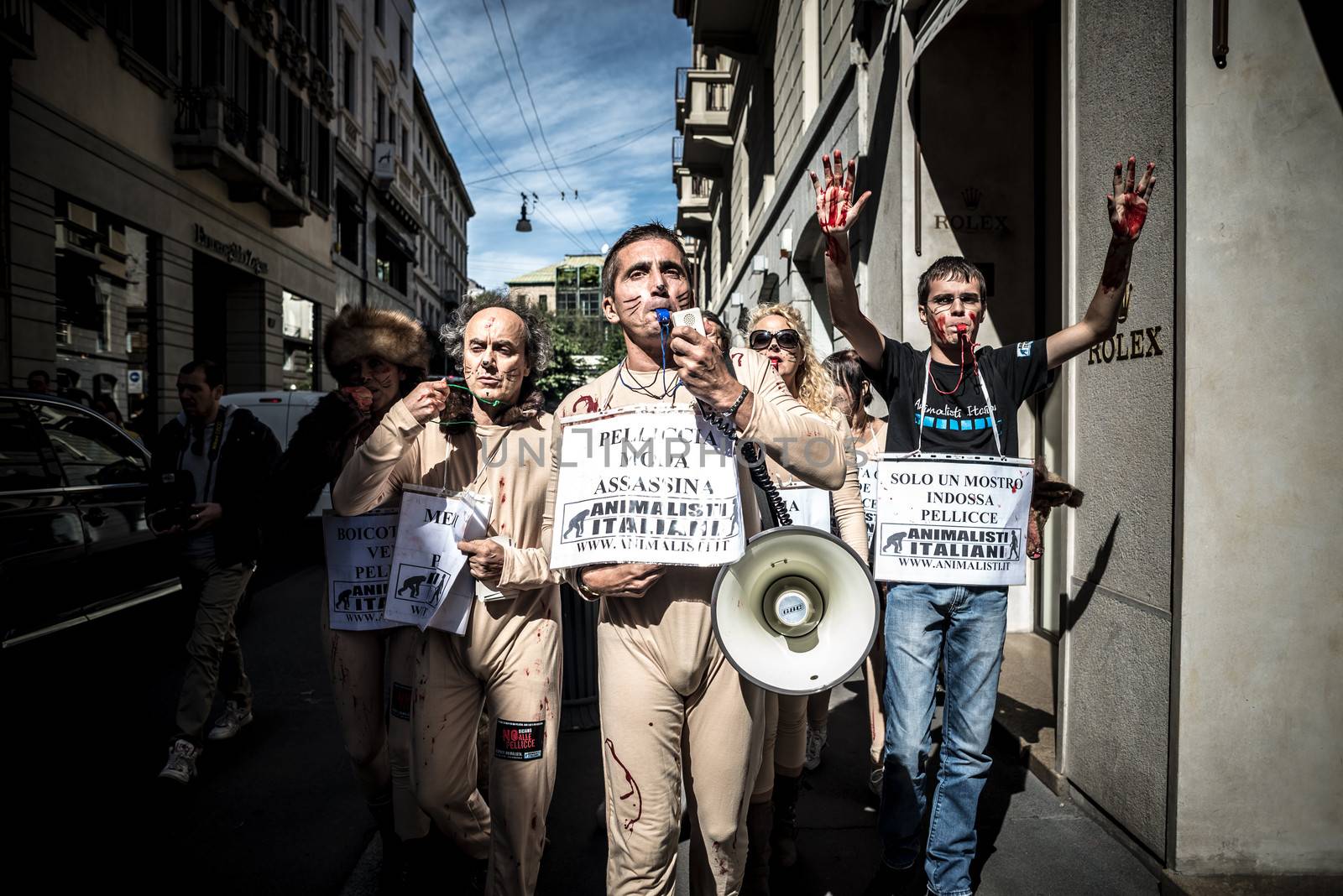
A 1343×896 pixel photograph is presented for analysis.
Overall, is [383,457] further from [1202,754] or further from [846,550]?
[1202,754]

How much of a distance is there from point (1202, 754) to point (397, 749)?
112 inches

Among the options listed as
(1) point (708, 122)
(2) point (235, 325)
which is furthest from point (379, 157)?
(1) point (708, 122)

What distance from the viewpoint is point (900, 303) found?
6375mm

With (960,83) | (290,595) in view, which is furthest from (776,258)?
(290,595)

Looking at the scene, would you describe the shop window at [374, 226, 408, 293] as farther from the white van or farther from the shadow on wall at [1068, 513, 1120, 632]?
the shadow on wall at [1068, 513, 1120, 632]

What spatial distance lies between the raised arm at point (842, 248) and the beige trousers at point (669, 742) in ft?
3.70

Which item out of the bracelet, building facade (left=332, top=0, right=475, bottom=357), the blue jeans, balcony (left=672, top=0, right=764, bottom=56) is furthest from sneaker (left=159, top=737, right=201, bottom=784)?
building facade (left=332, top=0, right=475, bottom=357)

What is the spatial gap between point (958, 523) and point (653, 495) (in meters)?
1.29

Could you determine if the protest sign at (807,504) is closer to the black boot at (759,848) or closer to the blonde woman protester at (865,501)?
the blonde woman protester at (865,501)

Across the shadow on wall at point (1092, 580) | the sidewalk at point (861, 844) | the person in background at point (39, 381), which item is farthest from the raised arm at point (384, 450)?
the person in background at point (39, 381)

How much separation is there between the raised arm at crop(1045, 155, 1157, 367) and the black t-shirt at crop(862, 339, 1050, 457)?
0.19 m

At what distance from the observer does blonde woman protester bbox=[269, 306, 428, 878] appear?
293cm

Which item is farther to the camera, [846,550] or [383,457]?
[383,457]

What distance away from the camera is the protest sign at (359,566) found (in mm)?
3018
